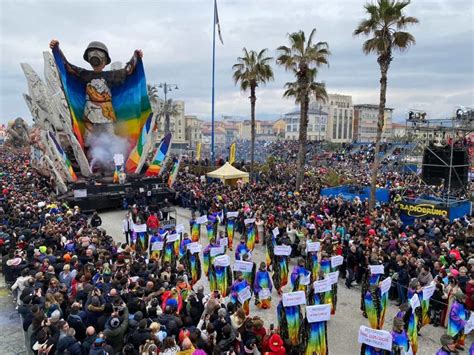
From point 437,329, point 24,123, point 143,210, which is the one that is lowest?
point 437,329

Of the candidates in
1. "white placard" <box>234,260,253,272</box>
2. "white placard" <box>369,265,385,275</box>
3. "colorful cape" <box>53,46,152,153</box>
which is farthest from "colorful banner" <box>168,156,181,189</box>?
"white placard" <box>369,265,385,275</box>

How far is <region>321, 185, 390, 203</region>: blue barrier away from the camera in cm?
2314

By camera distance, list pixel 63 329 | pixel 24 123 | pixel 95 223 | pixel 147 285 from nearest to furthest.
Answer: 1. pixel 63 329
2. pixel 147 285
3. pixel 95 223
4. pixel 24 123

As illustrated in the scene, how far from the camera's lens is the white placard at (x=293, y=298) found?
7.58 meters

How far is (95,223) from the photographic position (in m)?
15.9

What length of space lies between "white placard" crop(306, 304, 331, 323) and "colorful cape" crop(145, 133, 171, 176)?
2019cm

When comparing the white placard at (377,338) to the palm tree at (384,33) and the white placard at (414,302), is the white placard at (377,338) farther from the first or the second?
the palm tree at (384,33)

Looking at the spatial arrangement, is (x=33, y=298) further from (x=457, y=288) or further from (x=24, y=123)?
(x=24, y=123)

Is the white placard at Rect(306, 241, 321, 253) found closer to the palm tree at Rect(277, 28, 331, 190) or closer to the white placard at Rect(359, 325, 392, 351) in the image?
the white placard at Rect(359, 325, 392, 351)

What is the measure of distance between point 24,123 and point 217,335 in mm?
78199

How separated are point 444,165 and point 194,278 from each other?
15.6 metres

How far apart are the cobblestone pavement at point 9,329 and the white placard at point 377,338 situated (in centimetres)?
660

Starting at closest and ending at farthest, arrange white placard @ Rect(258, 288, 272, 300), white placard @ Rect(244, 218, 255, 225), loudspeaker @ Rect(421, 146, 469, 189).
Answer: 1. white placard @ Rect(258, 288, 272, 300)
2. white placard @ Rect(244, 218, 255, 225)
3. loudspeaker @ Rect(421, 146, 469, 189)

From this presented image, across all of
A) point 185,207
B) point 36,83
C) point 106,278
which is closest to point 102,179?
point 185,207
